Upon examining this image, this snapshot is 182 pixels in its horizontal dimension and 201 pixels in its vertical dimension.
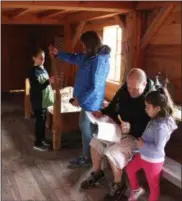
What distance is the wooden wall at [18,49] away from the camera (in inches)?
271

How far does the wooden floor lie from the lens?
220 centimetres

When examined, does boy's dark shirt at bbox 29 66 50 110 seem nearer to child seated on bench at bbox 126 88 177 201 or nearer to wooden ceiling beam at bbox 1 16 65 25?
child seated on bench at bbox 126 88 177 201

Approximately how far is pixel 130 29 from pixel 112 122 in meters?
1.32

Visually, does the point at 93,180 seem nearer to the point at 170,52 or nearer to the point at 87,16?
the point at 170,52

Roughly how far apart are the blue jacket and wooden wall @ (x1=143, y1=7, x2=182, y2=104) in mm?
600

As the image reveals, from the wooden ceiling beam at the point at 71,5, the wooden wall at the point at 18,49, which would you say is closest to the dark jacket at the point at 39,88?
the wooden ceiling beam at the point at 71,5

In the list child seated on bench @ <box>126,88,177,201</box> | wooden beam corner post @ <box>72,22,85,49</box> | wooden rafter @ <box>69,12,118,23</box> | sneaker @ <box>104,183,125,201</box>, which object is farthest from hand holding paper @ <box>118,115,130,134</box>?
wooden beam corner post @ <box>72,22,85,49</box>

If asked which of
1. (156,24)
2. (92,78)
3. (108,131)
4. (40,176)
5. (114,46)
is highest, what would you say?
(156,24)

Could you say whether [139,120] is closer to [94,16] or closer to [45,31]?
[94,16]

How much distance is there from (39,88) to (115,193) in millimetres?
1255

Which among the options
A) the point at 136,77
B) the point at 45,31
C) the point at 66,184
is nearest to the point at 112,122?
the point at 136,77

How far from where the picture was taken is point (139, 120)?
2.06m

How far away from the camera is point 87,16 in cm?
405

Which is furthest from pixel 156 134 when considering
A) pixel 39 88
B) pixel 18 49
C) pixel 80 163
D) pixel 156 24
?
pixel 18 49
